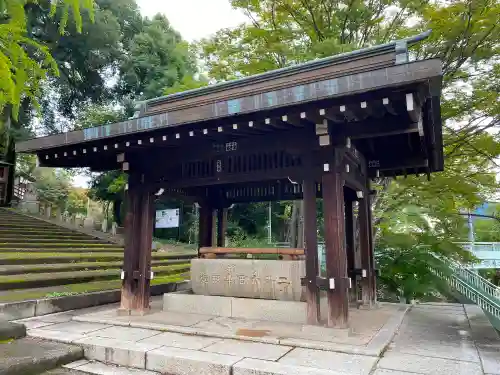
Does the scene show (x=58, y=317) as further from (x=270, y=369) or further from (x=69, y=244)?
(x=69, y=244)

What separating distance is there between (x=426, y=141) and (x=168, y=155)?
4.47 meters

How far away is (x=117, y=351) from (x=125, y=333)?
0.85 meters

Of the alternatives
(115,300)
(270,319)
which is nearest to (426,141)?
(270,319)

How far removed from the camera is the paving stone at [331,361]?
378 cm

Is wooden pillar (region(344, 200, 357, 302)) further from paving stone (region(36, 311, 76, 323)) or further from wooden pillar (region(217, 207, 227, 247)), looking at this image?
paving stone (region(36, 311, 76, 323))

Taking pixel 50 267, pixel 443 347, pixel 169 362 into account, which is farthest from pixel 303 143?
pixel 50 267

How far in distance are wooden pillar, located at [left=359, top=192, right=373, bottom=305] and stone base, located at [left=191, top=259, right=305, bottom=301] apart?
6.24ft

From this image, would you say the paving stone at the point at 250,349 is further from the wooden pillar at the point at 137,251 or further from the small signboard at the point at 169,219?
the small signboard at the point at 169,219

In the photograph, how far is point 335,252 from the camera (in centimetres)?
525

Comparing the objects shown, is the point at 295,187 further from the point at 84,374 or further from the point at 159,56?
the point at 159,56

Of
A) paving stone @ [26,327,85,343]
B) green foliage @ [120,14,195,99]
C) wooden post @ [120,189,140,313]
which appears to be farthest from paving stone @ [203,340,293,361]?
green foliage @ [120,14,195,99]

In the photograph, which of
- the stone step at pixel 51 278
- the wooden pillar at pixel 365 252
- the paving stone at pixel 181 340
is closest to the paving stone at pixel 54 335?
the paving stone at pixel 181 340

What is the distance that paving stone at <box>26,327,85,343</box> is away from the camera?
16.3ft

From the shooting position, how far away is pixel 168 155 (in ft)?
22.1
